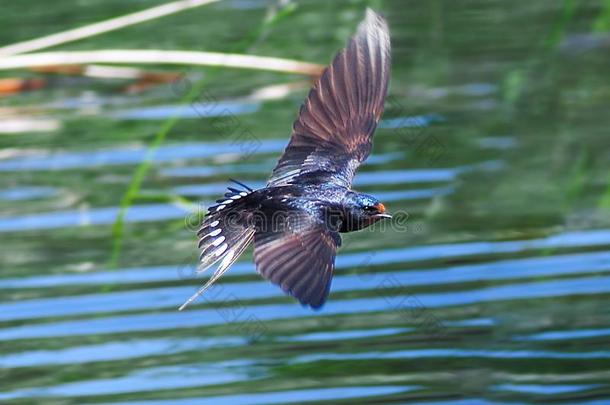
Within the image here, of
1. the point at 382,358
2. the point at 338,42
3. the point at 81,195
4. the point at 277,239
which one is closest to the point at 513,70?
the point at 338,42

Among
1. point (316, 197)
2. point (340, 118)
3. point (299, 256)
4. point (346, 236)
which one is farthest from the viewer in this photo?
point (346, 236)

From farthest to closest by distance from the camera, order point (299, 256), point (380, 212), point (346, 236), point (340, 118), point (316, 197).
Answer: point (346, 236) → point (340, 118) → point (316, 197) → point (380, 212) → point (299, 256)

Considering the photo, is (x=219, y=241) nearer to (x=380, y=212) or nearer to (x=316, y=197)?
(x=316, y=197)

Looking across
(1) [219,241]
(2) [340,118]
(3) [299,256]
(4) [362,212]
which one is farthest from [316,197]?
(2) [340,118]

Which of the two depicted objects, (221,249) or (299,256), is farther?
(221,249)

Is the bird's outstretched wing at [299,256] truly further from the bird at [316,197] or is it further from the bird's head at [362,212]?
the bird's head at [362,212]

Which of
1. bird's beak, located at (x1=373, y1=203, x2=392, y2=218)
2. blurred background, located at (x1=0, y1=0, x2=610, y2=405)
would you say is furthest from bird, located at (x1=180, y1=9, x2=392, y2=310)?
blurred background, located at (x1=0, y1=0, x2=610, y2=405)
